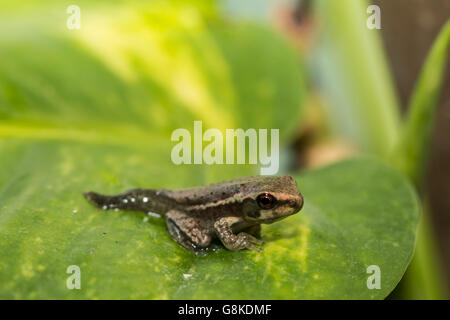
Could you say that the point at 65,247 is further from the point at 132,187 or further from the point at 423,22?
the point at 423,22

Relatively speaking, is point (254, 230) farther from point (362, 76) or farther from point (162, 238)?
point (362, 76)

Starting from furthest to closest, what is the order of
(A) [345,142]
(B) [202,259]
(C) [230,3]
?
(C) [230,3] < (A) [345,142] < (B) [202,259]

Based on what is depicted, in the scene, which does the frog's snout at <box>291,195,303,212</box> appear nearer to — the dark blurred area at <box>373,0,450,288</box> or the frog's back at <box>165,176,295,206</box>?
the frog's back at <box>165,176,295,206</box>

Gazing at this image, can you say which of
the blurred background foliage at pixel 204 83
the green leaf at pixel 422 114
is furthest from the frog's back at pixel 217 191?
the green leaf at pixel 422 114

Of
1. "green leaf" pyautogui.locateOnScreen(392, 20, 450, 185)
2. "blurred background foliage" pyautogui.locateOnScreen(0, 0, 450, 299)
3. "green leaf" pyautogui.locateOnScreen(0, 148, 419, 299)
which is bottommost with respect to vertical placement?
"green leaf" pyautogui.locateOnScreen(0, 148, 419, 299)

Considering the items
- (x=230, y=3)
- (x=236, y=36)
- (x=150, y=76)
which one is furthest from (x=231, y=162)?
(x=230, y=3)

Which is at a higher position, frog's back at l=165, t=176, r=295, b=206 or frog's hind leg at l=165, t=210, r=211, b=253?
frog's back at l=165, t=176, r=295, b=206

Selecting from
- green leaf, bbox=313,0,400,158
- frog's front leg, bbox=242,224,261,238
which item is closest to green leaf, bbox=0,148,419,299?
frog's front leg, bbox=242,224,261,238

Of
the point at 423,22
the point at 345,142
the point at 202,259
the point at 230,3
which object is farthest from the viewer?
the point at 230,3
